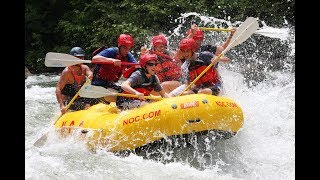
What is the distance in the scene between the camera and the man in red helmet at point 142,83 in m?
4.85

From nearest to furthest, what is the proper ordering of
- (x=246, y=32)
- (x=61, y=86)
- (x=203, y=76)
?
(x=246, y=32), (x=203, y=76), (x=61, y=86)

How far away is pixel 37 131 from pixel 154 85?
2.70m

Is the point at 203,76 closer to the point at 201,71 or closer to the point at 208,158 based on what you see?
the point at 201,71

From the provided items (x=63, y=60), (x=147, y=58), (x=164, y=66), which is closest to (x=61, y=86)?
(x=63, y=60)

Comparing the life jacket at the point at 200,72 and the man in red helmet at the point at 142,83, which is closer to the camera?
the man in red helmet at the point at 142,83

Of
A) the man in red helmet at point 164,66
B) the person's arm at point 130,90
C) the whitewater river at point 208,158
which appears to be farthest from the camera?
the man in red helmet at point 164,66

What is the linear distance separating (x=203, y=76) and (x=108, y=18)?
1218 cm

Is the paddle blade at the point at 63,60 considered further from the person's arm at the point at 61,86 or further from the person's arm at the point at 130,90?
the person's arm at the point at 130,90

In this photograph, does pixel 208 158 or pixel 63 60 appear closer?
pixel 208 158

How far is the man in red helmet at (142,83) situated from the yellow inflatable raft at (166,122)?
185 millimetres

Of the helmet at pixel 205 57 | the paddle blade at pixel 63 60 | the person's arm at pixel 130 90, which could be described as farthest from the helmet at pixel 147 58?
the paddle blade at pixel 63 60

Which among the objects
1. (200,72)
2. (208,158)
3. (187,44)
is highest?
(187,44)

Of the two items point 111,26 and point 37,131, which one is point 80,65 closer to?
point 37,131

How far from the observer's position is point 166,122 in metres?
4.35
